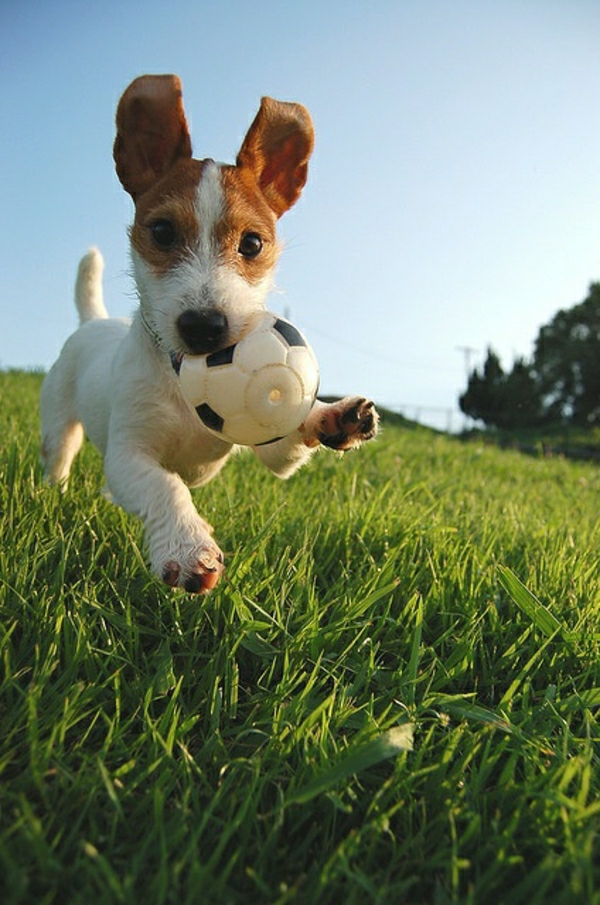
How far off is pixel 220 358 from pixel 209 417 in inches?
8.5

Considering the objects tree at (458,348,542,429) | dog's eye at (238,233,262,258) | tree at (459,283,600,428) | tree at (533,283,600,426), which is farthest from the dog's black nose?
tree at (533,283,600,426)

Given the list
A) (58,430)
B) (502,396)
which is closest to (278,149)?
(58,430)

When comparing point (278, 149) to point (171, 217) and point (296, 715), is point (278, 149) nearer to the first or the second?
point (171, 217)

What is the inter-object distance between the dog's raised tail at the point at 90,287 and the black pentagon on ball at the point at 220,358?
2.70m

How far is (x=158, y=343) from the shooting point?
303cm

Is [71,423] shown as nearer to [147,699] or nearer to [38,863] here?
[147,699]

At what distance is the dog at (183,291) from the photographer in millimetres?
2598

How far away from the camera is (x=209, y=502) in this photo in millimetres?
3812

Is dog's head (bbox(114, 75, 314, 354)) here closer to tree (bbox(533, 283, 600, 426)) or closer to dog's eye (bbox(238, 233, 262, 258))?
dog's eye (bbox(238, 233, 262, 258))

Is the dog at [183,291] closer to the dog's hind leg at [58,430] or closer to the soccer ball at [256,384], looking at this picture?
the soccer ball at [256,384]

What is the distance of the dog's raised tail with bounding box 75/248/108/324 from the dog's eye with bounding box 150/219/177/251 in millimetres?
2139

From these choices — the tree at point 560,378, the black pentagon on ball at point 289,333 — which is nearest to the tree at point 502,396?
the tree at point 560,378

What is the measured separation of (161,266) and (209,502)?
1365 millimetres

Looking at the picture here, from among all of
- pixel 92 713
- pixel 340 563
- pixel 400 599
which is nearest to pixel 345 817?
pixel 92 713
